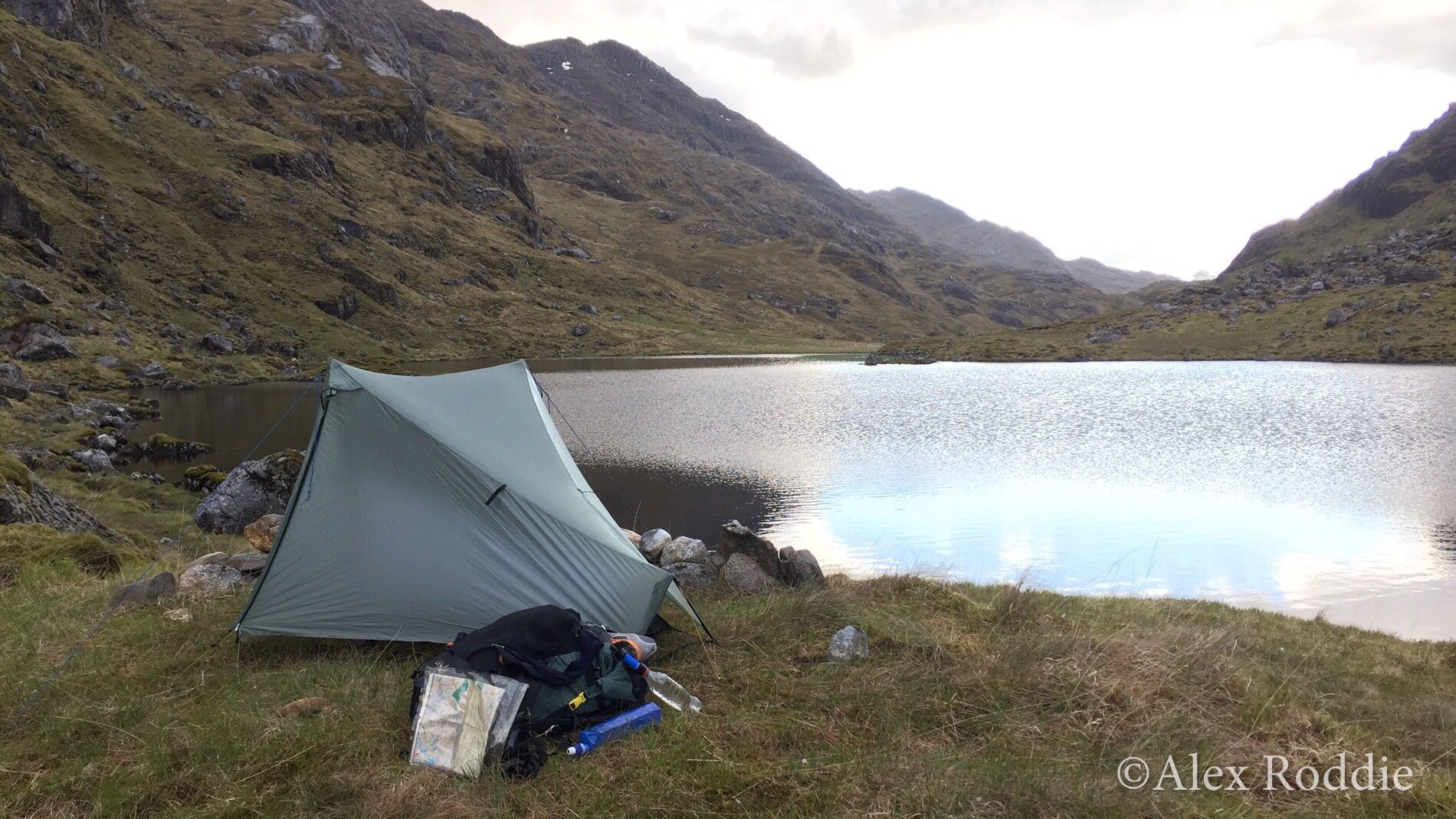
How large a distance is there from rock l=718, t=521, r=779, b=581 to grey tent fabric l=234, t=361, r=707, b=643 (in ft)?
8.13

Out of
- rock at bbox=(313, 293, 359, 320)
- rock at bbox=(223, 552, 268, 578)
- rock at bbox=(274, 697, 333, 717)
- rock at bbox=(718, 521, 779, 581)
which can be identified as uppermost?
rock at bbox=(313, 293, 359, 320)

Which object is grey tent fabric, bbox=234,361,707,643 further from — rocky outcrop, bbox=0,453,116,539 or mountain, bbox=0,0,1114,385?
mountain, bbox=0,0,1114,385

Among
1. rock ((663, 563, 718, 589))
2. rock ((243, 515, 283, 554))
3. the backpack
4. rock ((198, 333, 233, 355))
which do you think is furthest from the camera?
rock ((198, 333, 233, 355))

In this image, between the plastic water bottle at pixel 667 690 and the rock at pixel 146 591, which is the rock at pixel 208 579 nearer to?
the rock at pixel 146 591

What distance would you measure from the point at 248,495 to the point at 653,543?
1090cm

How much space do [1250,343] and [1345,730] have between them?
4271 inches

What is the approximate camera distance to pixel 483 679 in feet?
19.4

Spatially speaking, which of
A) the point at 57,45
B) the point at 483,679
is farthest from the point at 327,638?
the point at 57,45

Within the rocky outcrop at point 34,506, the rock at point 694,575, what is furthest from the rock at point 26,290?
the rock at point 694,575

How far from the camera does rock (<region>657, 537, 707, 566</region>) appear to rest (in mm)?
11406

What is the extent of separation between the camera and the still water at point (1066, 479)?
1553 cm

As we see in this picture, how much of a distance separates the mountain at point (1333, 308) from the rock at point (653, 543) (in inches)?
3654

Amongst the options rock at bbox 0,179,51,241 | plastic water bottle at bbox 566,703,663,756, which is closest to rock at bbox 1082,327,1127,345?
plastic water bottle at bbox 566,703,663,756

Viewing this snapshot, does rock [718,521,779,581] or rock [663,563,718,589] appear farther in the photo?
rock [663,563,718,589]
